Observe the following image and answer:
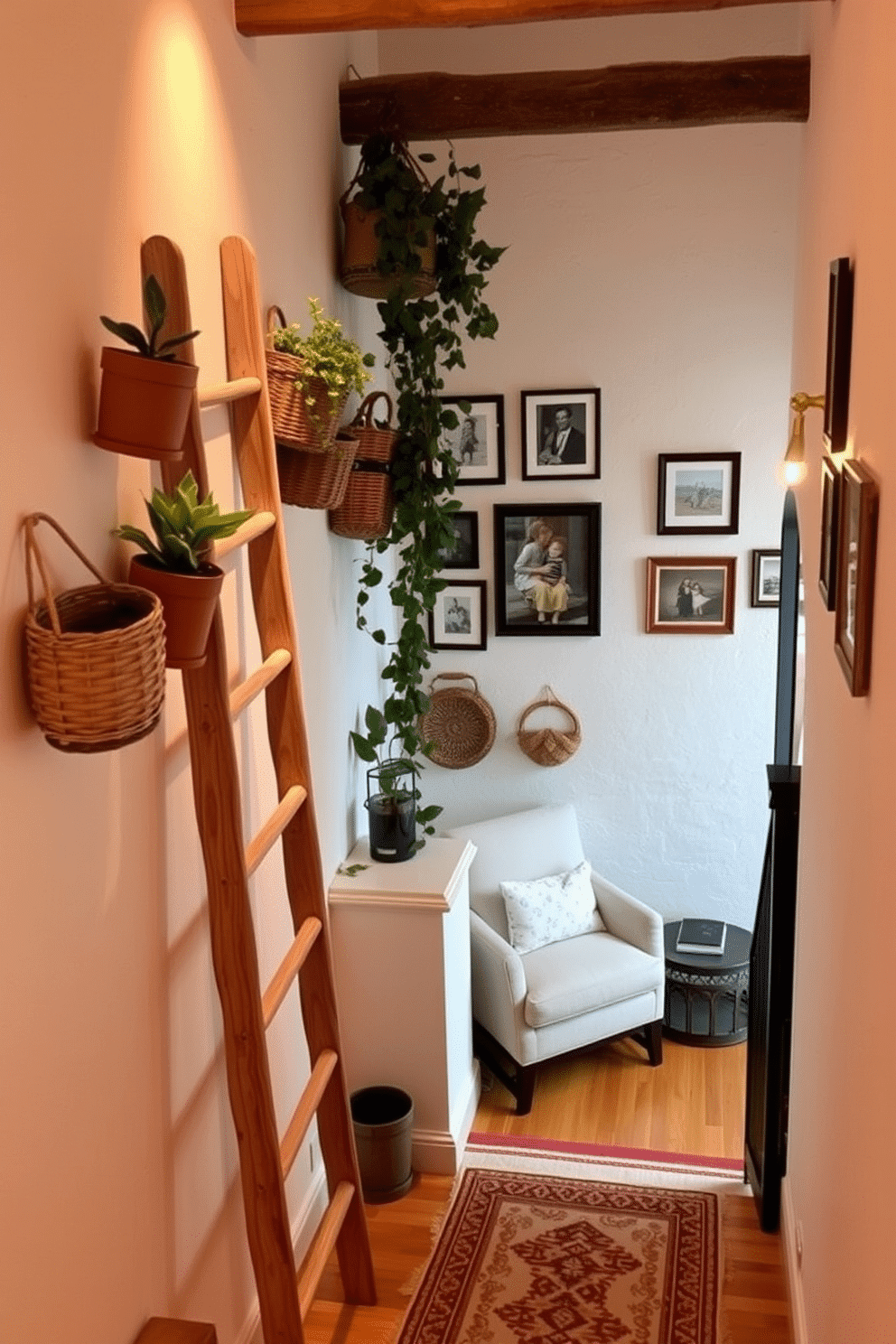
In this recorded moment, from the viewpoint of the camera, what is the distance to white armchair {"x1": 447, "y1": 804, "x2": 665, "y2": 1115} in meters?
4.42

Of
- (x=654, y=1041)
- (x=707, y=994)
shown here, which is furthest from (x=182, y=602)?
(x=707, y=994)

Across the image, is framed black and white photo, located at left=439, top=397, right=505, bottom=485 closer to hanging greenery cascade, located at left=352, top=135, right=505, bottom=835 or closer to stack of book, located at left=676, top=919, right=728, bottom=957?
hanging greenery cascade, located at left=352, top=135, right=505, bottom=835

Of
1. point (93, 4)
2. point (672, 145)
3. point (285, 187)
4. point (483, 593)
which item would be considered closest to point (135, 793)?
point (93, 4)

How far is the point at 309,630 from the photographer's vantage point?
347cm

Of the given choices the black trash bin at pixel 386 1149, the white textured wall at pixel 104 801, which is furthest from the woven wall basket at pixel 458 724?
the white textured wall at pixel 104 801

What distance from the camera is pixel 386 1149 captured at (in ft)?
11.8

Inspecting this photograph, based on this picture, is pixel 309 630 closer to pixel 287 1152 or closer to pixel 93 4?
pixel 287 1152

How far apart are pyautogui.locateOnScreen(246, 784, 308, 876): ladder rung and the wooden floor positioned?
1.28 m

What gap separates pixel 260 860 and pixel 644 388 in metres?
2.83

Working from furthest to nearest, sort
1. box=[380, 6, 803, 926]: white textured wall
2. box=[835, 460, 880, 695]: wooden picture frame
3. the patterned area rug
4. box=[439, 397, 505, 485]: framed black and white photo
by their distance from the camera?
1. box=[439, 397, 505, 485]: framed black and white photo
2. box=[380, 6, 803, 926]: white textured wall
3. the patterned area rug
4. box=[835, 460, 880, 695]: wooden picture frame

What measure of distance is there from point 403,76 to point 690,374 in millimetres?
1623

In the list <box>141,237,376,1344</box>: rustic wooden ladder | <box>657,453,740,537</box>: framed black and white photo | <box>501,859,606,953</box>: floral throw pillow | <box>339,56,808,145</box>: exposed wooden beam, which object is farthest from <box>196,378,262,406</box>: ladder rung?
<box>501,859,606,953</box>: floral throw pillow

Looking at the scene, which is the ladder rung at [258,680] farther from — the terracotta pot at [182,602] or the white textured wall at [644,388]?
the white textured wall at [644,388]

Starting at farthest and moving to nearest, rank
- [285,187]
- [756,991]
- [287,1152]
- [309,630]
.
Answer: [756,991]
[309,630]
[285,187]
[287,1152]
